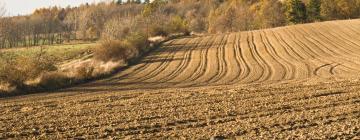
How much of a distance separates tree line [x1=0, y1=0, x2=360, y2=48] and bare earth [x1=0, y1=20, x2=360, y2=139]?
25911mm

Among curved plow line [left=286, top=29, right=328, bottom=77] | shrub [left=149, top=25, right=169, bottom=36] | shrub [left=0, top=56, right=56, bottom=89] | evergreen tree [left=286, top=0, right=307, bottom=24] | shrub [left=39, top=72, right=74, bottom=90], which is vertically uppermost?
evergreen tree [left=286, top=0, right=307, bottom=24]

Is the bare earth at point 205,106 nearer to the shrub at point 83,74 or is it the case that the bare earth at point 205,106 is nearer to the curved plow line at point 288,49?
the curved plow line at point 288,49

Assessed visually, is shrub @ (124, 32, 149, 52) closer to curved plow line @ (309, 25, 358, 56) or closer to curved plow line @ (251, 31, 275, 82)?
curved plow line @ (251, 31, 275, 82)

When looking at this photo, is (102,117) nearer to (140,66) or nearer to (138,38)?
(140,66)

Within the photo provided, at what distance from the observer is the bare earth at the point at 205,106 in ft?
48.6

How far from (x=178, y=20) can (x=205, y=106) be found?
87.3 metres

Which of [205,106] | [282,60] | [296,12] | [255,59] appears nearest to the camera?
[205,106]

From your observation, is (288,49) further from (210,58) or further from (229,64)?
(229,64)

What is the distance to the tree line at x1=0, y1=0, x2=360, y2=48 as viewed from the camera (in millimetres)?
94625

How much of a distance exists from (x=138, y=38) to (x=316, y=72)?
30.5 metres

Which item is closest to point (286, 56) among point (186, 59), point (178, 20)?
point (186, 59)

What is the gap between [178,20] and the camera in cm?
10688

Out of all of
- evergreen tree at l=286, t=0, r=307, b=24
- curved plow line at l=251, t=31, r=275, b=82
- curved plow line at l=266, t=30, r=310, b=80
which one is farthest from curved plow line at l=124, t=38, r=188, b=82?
evergreen tree at l=286, t=0, r=307, b=24

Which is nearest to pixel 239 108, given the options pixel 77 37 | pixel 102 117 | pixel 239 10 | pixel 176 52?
pixel 102 117
